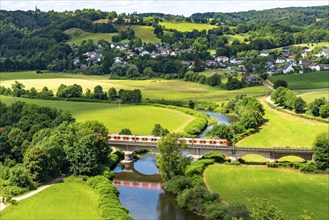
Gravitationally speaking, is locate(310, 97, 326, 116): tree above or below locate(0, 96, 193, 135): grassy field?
above

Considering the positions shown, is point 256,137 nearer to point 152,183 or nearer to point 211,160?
point 211,160

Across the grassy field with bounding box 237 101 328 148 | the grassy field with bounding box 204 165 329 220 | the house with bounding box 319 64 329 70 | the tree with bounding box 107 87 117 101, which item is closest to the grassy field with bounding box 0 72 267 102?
the tree with bounding box 107 87 117 101

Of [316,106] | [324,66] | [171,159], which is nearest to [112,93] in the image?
[316,106]

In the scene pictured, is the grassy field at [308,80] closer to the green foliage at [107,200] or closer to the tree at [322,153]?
the tree at [322,153]

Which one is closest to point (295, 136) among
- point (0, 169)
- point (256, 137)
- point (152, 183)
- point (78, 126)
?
point (256, 137)

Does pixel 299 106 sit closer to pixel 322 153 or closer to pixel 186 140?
pixel 322 153

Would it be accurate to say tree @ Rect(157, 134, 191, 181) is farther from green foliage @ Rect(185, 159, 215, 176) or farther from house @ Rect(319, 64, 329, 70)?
house @ Rect(319, 64, 329, 70)
